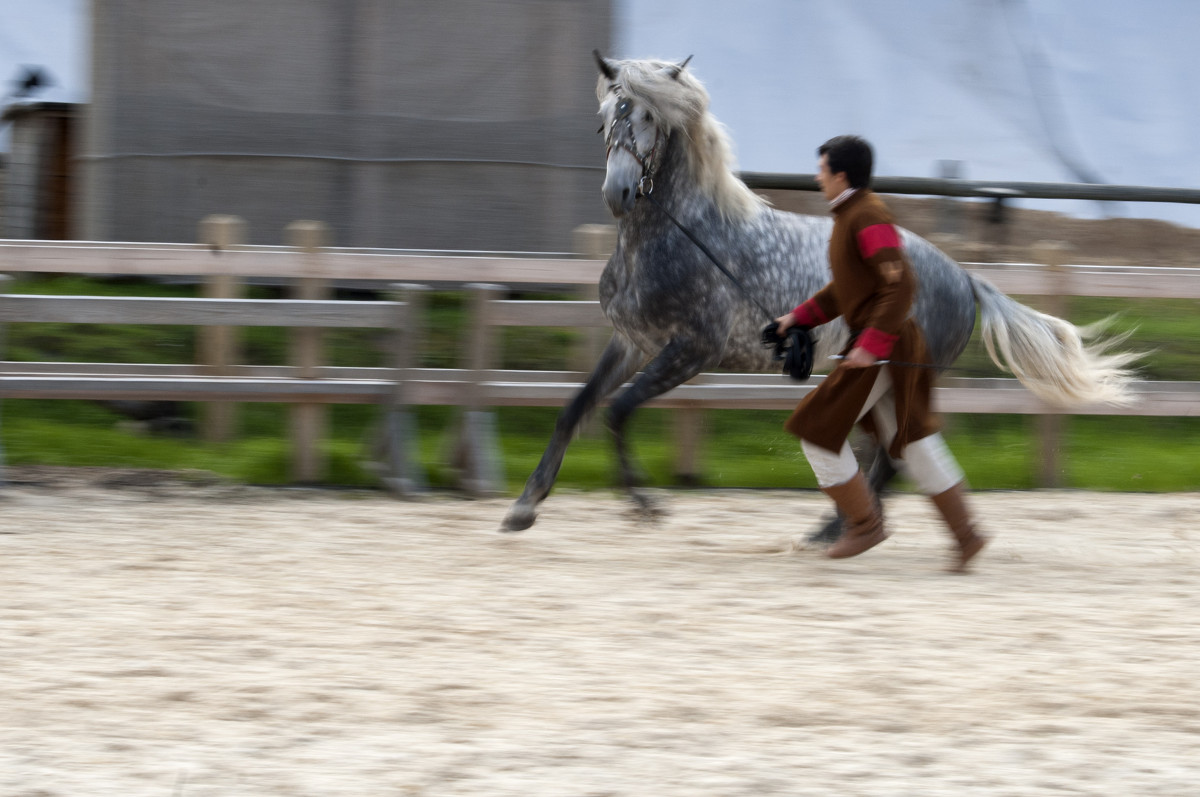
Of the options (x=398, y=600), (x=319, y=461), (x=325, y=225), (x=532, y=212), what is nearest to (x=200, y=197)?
(x=325, y=225)

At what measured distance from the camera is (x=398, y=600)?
4090 mm

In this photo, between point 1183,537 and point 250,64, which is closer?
point 1183,537

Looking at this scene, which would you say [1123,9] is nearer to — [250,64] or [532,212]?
[532,212]

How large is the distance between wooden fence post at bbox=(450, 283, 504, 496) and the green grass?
0.40ft

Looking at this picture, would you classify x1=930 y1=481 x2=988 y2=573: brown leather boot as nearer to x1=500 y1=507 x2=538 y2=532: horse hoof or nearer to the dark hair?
the dark hair

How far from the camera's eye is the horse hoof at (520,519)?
5117 mm

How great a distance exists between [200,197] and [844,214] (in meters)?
5.24

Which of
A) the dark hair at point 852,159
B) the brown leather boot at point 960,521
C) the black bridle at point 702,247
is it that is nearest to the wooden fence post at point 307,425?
the black bridle at point 702,247

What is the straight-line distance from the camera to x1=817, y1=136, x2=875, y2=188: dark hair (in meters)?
4.49

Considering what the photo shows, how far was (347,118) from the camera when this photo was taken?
8.45 m

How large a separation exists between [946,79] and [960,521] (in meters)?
5.16

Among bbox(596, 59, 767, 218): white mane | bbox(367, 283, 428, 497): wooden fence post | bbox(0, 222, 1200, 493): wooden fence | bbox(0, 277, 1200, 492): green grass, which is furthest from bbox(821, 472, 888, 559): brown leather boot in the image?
bbox(367, 283, 428, 497): wooden fence post

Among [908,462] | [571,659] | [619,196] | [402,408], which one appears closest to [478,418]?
[402,408]

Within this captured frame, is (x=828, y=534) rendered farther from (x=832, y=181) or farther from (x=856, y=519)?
(x=832, y=181)
